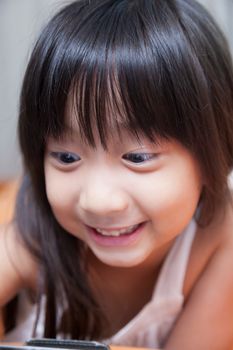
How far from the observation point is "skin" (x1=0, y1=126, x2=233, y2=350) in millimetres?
584

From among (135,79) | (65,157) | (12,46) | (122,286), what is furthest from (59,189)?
(12,46)

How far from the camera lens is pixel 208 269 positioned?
0.79 meters

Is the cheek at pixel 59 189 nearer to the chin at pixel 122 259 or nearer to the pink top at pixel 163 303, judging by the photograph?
the chin at pixel 122 259

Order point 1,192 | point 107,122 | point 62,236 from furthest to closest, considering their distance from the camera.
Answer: point 1,192
point 62,236
point 107,122

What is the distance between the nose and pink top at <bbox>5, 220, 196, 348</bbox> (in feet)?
0.84

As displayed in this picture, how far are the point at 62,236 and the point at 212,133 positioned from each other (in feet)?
0.86

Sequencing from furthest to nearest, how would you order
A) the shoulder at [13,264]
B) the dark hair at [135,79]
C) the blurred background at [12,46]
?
the blurred background at [12,46] → the shoulder at [13,264] → the dark hair at [135,79]

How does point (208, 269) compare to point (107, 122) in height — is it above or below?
below

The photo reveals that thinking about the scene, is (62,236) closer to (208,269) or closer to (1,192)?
(208,269)

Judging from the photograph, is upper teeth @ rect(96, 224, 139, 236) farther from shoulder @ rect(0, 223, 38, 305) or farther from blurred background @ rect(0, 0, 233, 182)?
blurred background @ rect(0, 0, 233, 182)

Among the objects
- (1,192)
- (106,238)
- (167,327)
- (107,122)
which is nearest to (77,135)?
(107,122)

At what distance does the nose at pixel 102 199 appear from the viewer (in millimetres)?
572

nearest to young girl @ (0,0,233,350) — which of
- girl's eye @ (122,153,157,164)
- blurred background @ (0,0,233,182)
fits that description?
girl's eye @ (122,153,157,164)

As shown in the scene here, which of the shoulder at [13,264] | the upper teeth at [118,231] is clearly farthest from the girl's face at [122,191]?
the shoulder at [13,264]
